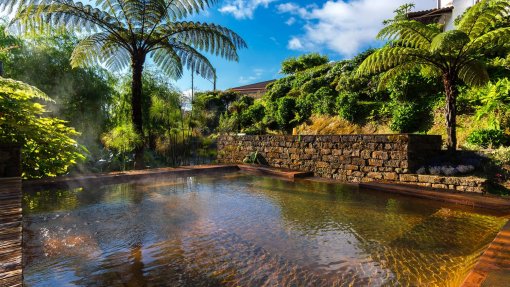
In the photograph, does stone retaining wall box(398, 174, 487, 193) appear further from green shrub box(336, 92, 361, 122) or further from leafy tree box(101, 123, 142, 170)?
leafy tree box(101, 123, 142, 170)

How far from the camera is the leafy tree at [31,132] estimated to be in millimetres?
4355

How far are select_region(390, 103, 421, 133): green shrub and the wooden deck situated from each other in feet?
29.0

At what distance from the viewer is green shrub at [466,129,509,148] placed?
608 cm

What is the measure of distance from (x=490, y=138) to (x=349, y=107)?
4.53 meters

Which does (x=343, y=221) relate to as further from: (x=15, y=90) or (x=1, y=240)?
(x=15, y=90)

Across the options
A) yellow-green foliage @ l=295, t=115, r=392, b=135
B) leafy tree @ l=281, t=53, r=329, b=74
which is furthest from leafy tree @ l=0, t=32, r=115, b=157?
leafy tree @ l=281, t=53, r=329, b=74

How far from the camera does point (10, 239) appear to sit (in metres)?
1.61

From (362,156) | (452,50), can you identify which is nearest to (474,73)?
(452,50)

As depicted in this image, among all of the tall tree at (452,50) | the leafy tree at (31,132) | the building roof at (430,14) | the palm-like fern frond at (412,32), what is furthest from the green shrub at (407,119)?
the building roof at (430,14)

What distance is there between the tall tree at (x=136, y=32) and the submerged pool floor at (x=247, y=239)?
442cm

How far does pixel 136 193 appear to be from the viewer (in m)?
4.74

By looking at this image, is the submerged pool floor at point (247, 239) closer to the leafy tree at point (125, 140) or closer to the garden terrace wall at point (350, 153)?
the garden terrace wall at point (350, 153)

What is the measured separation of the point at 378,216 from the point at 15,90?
548cm

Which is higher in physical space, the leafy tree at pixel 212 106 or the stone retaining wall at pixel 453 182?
the leafy tree at pixel 212 106
